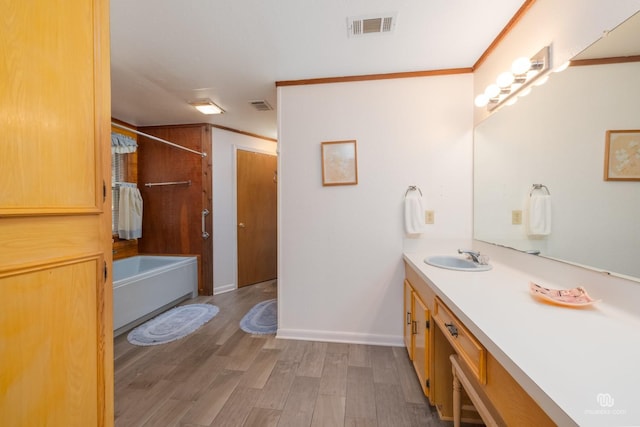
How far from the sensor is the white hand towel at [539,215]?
121cm

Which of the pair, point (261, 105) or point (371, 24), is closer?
point (371, 24)

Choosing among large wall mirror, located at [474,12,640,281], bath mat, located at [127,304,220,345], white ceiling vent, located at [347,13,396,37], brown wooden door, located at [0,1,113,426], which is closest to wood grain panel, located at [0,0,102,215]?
brown wooden door, located at [0,1,113,426]

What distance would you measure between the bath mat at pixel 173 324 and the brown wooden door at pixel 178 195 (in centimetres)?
47

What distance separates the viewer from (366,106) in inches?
79.6

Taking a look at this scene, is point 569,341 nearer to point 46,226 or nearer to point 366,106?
point 46,226

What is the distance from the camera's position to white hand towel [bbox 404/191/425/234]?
1918 mm

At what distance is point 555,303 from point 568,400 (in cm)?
61

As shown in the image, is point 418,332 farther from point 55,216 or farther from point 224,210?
point 224,210

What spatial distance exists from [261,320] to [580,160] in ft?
8.60

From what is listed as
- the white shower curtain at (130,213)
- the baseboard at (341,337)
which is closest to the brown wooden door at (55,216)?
the baseboard at (341,337)

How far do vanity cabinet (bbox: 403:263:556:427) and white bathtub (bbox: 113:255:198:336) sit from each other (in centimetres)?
249

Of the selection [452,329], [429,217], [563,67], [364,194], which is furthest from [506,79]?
[452,329]

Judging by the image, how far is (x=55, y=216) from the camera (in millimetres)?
801

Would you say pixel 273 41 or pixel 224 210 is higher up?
pixel 273 41
